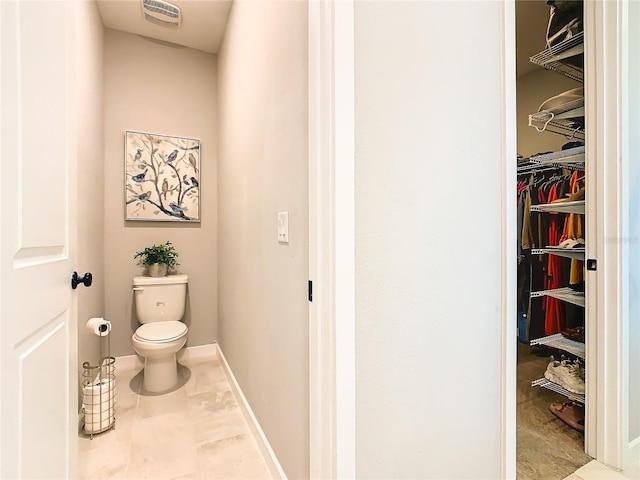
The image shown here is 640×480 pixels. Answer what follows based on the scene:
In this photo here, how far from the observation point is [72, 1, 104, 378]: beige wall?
1.72 m

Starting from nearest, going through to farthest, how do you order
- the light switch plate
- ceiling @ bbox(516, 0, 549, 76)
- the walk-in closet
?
the light switch plate
the walk-in closet
ceiling @ bbox(516, 0, 549, 76)

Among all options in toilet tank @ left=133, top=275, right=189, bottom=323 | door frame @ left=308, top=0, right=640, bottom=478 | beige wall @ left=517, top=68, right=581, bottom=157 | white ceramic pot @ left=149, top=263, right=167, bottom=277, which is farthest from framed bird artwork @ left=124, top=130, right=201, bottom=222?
beige wall @ left=517, top=68, right=581, bottom=157

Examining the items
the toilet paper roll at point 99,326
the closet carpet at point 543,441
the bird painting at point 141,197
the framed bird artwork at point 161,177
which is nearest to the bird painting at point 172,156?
the framed bird artwork at point 161,177

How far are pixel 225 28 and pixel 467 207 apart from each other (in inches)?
96.3

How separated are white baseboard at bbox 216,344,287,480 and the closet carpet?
1064 mm

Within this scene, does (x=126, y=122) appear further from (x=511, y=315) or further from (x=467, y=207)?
(x=511, y=315)

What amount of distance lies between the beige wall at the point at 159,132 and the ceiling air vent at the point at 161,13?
305mm

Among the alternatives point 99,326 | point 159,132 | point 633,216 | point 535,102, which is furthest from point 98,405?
point 535,102

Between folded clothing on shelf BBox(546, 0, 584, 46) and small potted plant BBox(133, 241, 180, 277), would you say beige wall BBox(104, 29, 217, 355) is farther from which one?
folded clothing on shelf BBox(546, 0, 584, 46)

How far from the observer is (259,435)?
1513 mm

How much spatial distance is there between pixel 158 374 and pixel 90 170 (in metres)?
1.43

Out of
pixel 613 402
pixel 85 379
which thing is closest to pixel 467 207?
pixel 613 402

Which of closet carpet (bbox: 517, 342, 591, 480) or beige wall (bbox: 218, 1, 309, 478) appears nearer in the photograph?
beige wall (bbox: 218, 1, 309, 478)

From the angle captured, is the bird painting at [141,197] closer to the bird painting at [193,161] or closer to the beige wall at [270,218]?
the bird painting at [193,161]
